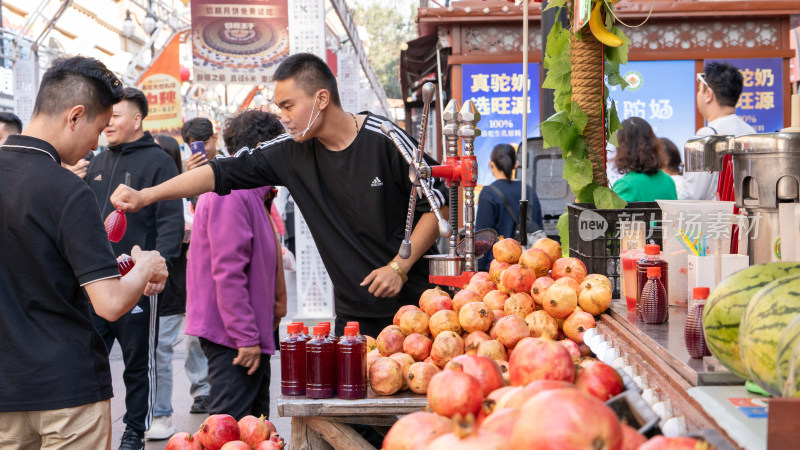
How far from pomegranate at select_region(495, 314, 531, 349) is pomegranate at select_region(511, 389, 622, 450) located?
5.86 ft

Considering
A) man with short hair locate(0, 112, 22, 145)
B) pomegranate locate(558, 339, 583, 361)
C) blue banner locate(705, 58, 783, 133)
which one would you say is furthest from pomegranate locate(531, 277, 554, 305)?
blue banner locate(705, 58, 783, 133)

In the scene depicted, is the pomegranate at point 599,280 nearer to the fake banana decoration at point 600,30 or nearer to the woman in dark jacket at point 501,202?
the fake banana decoration at point 600,30

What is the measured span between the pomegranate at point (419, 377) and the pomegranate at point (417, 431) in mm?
1268

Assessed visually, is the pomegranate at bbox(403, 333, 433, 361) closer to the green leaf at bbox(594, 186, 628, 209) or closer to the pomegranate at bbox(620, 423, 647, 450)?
the green leaf at bbox(594, 186, 628, 209)

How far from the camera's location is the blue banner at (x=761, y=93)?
983 cm

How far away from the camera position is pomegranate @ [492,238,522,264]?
12.6 ft

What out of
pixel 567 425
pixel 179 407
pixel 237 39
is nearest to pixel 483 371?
pixel 567 425

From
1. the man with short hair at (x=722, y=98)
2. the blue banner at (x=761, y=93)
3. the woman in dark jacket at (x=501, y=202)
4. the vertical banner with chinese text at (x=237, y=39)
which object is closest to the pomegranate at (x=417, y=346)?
the man with short hair at (x=722, y=98)

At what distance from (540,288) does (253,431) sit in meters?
1.34

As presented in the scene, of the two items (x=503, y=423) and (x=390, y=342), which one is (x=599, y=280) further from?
(x=503, y=423)

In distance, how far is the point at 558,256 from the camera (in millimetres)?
3822

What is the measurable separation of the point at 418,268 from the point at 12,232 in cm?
198

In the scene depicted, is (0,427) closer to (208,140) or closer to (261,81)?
(208,140)

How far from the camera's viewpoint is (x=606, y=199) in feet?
12.9
